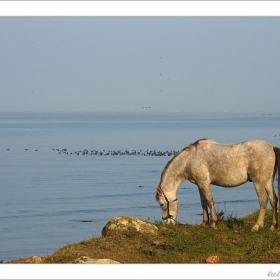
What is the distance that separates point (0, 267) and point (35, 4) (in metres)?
5.49

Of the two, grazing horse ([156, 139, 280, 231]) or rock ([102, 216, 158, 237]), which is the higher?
grazing horse ([156, 139, 280, 231])

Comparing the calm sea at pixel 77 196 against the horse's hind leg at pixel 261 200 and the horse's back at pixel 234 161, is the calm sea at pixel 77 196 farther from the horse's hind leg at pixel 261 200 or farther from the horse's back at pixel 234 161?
the horse's hind leg at pixel 261 200

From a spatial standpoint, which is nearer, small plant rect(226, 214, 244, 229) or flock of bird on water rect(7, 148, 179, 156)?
small plant rect(226, 214, 244, 229)

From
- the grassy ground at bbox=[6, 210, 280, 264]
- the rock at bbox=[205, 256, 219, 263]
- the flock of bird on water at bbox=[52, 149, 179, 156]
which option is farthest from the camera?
the flock of bird on water at bbox=[52, 149, 179, 156]

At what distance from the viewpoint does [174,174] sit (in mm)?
16594

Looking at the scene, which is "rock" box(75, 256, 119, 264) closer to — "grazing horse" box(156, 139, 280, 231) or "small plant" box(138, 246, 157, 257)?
"small plant" box(138, 246, 157, 257)

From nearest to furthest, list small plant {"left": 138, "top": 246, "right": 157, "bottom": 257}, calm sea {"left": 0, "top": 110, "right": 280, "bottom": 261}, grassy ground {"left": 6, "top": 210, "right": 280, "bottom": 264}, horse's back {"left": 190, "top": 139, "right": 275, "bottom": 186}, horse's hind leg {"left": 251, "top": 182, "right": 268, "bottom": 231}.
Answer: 1. grassy ground {"left": 6, "top": 210, "right": 280, "bottom": 264}
2. small plant {"left": 138, "top": 246, "right": 157, "bottom": 257}
3. horse's back {"left": 190, "top": 139, "right": 275, "bottom": 186}
4. horse's hind leg {"left": 251, "top": 182, "right": 268, "bottom": 231}
5. calm sea {"left": 0, "top": 110, "right": 280, "bottom": 261}

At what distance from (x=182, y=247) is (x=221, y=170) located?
253 cm

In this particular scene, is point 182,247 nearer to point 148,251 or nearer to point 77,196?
point 148,251

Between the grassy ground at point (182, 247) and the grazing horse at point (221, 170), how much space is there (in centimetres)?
71

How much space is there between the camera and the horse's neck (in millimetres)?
16547

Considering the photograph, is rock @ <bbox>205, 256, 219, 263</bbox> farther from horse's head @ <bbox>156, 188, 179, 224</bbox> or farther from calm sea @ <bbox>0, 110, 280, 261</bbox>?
calm sea @ <bbox>0, 110, 280, 261</bbox>

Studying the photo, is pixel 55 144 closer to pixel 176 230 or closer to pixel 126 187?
pixel 126 187

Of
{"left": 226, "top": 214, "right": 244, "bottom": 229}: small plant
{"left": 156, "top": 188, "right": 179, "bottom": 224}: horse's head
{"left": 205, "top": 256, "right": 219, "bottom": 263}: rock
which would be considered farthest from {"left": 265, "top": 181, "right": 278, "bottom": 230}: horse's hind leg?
{"left": 205, "top": 256, "right": 219, "bottom": 263}: rock
